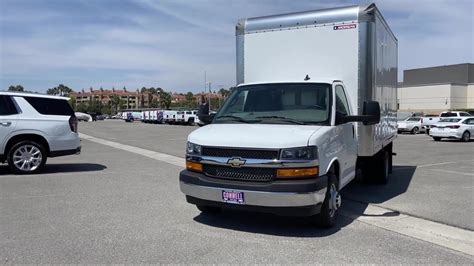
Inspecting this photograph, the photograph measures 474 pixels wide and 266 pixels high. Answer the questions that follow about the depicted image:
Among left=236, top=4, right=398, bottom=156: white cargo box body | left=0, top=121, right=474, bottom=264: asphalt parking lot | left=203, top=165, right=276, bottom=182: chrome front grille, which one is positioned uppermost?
left=236, top=4, right=398, bottom=156: white cargo box body

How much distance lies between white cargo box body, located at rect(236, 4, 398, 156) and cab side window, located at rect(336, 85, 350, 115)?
341 mm

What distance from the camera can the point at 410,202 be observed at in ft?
26.7

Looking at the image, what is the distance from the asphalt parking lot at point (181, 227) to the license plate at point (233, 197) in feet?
1.47

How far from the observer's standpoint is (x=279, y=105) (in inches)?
271

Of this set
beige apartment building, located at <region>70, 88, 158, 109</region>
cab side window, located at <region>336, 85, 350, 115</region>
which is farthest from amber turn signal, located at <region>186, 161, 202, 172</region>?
beige apartment building, located at <region>70, 88, 158, 109</region>

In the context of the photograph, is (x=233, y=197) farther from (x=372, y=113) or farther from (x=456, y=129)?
(x=456, y=129)

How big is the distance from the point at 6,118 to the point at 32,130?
2.00ft

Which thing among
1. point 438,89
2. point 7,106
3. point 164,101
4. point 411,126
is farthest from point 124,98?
point 7,106

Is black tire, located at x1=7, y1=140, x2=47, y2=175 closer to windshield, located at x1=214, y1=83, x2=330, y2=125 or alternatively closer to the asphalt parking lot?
the asphalt parking lot

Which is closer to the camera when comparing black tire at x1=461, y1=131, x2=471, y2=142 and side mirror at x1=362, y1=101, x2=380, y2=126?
side mirror at x1=362, y1=101, x2=380, y2=126

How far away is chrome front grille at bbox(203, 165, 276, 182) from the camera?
18.6 ft

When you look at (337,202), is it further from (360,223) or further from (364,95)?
(364,95)

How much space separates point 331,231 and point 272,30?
12.6 ft

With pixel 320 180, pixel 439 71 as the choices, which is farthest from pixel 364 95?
pixel 439 71
